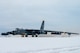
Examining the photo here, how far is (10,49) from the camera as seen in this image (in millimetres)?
3244

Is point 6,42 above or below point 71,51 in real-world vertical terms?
above

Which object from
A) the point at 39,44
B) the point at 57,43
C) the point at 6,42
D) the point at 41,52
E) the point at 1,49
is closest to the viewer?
the point at 1,49

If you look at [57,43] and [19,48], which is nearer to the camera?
[19,48]

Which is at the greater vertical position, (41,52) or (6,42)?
(6,42)

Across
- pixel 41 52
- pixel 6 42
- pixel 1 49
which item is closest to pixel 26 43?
pixel 41 52

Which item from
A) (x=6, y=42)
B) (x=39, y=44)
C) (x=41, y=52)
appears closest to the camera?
(x=6, y=42)

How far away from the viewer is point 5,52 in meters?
3.06

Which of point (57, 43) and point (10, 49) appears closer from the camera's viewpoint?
point (10, 49)

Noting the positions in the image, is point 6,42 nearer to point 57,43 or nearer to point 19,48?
point 19,48

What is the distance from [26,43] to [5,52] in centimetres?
88

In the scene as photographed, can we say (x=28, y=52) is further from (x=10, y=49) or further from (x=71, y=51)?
(x=71, y=51)

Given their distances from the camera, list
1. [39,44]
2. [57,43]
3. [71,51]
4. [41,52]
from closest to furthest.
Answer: [41,52] → [39,44] → [71,51] → [57,43]

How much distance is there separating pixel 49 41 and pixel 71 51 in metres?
0.62

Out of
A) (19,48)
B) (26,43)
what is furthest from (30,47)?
(19,48)
